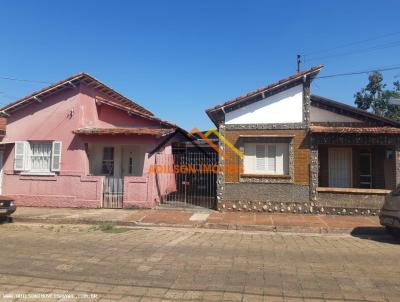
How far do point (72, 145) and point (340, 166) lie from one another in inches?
444

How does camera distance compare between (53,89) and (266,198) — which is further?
(53,89)

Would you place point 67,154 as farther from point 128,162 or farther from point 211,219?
point 211,219

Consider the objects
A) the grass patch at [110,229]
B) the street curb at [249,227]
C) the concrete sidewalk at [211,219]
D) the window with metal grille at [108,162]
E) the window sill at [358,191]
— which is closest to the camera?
the grass patch at [110,229]

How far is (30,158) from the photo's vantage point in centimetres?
1438

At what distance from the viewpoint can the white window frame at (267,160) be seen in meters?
12.9

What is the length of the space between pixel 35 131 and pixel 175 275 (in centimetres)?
1129

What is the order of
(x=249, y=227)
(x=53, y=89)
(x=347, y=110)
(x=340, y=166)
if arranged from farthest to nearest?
(x=340, y=166) < (x=53, y=89) < (x=347, y=110) < (x=249, y=227)

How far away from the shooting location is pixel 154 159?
13664 millimetres

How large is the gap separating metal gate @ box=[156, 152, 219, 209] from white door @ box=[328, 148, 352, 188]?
5010mm

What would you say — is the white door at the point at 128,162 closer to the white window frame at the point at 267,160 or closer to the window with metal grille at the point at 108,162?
the window with metal grille at the point at 108,162

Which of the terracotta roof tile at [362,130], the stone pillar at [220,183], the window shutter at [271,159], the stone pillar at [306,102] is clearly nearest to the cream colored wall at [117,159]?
the stone pillar at [220,183]

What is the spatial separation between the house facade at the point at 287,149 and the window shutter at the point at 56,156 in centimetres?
635

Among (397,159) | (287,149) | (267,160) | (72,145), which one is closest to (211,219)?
(267,160)

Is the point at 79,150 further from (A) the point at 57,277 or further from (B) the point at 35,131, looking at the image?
(A) the point at 57,277
